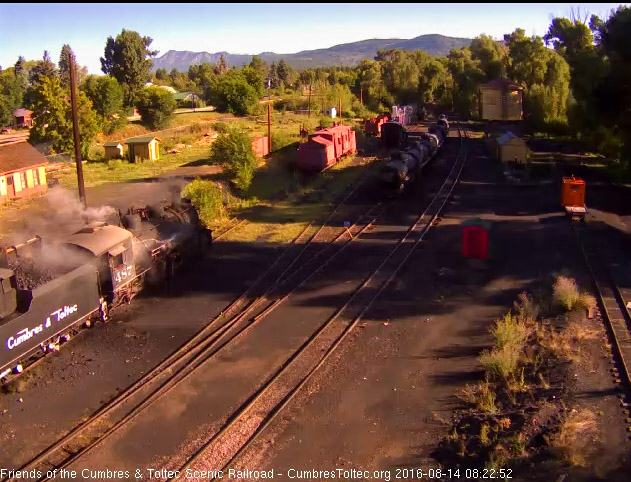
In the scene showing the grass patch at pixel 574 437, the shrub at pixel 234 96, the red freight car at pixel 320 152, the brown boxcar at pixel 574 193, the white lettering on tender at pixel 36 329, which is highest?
the shrub at pixel 234 96

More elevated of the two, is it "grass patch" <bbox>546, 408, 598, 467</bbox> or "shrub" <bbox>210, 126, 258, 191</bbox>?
"shrub" <bbox>210, 126, 258, 191</bbox>

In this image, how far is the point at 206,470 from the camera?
357 inches

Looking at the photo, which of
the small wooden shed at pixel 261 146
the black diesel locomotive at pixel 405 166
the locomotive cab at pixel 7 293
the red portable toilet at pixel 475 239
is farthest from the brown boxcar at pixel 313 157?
the locomotive cab at pixel 7 293

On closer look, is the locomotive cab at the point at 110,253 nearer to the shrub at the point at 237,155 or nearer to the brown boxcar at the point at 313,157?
the shrub at the point at 237,155

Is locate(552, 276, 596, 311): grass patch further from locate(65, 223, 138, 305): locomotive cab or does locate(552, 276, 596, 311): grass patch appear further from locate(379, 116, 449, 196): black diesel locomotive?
locate(379, 116, 449, 196): black diesel locomotive

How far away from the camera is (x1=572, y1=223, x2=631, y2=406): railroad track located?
12240 millimetres

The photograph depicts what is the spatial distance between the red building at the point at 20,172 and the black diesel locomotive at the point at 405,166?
70.6ft

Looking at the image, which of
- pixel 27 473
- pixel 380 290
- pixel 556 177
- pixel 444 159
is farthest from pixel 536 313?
pixel 444 159

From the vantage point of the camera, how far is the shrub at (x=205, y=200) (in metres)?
24.9

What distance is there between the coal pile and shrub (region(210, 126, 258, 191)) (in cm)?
1859

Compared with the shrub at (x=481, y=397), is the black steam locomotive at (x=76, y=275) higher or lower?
higher

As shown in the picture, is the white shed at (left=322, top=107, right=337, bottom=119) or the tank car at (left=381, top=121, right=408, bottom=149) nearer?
the tank car at (left=381, top=121, right=408, bottom=149)

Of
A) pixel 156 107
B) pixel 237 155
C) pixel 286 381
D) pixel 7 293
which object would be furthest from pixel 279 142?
pixel 7 293

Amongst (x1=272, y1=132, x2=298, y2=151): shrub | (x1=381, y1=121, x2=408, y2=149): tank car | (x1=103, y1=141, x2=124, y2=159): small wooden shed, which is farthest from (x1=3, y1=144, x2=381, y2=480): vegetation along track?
(x1=103, y1=141, x2=124, y2=159): small wooden shed
